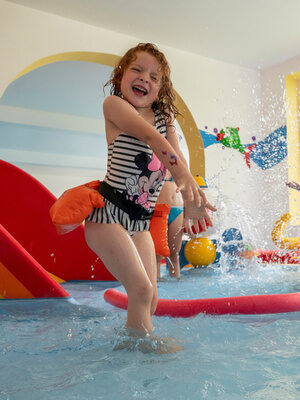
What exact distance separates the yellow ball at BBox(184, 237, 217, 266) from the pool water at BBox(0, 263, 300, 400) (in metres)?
1.72

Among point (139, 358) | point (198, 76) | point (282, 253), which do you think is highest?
point (198, 76)

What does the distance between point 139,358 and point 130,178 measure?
0.56m

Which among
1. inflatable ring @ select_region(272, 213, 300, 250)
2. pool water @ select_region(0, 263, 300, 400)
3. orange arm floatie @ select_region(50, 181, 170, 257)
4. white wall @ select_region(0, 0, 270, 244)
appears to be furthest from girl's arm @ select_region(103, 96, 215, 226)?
white wall @ select_region(0, 0, 270, 244)

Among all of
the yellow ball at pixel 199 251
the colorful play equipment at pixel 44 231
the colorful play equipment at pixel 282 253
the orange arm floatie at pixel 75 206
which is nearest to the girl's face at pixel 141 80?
the orange arm floatie at pixel 75 206

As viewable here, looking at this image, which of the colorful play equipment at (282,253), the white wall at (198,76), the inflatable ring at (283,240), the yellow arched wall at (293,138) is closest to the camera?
the colorful play equipment at (282,253)

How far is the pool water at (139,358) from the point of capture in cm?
93

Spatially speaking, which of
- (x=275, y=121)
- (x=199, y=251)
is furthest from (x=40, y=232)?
(x=275, y=121)

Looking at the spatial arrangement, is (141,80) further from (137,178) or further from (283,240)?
(283,240)

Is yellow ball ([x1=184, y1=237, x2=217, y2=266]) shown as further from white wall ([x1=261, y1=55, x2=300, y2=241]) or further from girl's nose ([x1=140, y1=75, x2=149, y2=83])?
white wall ([x1=261, y1=55, x2=300, y2=241])

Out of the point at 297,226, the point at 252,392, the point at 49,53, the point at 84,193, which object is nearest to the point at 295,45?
the point at 297,226

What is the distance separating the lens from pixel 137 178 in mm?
1399

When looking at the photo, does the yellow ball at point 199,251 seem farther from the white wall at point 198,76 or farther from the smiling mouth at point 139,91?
the smiling mouth at point 139,91

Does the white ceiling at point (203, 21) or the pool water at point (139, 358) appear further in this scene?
the white ceiling at point (203, 21)

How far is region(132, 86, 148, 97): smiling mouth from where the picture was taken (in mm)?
1481
